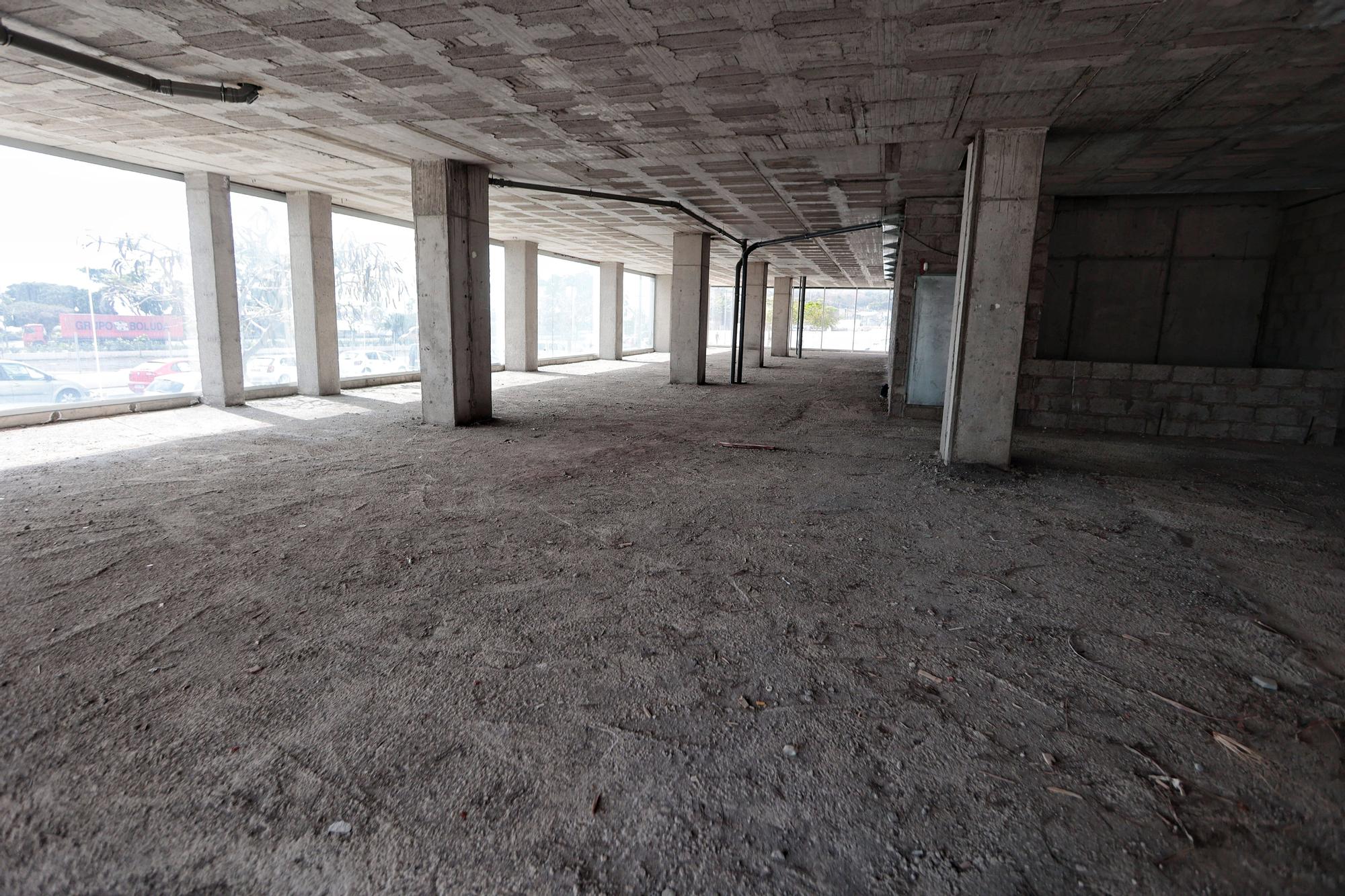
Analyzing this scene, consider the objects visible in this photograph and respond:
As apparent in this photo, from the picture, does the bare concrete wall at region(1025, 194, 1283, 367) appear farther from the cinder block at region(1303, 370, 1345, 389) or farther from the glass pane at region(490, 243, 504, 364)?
the glass pane at region(490, 243, 504, 364)

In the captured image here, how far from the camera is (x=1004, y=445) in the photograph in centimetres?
888

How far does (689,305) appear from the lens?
760 inches

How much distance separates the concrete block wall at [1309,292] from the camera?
35.9 ft

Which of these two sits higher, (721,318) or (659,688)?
(721,318)

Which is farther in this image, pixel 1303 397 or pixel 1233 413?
pixel 1233 413

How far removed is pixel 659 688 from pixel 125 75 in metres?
8.44

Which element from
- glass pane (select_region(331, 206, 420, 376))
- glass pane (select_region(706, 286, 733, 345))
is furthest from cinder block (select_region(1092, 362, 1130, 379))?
glass pane (select_region(706, 286, 733, 345))

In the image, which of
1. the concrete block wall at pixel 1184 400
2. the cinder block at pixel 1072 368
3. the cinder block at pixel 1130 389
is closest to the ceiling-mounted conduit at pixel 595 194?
the concrete block wall at pixel 1184 400

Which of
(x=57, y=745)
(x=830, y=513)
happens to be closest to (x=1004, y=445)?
(x=830, y=513)

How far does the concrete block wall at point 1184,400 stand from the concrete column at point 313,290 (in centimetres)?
1467

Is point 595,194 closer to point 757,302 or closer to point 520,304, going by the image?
point 520,304

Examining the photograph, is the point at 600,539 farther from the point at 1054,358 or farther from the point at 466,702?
the point at 1054,358

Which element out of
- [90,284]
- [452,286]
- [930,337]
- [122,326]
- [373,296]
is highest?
[373,296]

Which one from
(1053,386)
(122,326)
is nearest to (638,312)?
(122,326)
